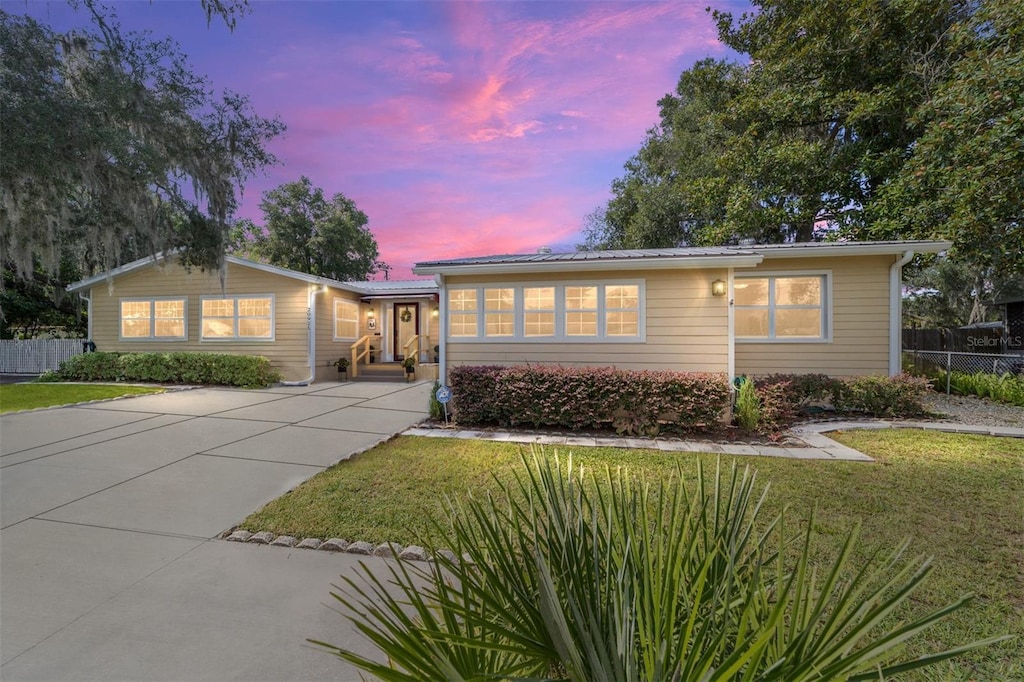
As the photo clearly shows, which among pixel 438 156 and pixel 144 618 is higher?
pixel 438 156

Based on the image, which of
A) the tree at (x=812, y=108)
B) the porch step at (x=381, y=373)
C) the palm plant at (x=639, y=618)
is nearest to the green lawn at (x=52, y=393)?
the porch step at (x=381, y=373)

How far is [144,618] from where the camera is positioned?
2.24 metres

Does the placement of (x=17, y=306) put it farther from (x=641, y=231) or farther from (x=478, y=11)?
(x=641, y=231)

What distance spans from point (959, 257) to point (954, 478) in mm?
7878

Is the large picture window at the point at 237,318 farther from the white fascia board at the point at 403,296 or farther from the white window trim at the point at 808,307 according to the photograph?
the white window trim at the point at 808,307

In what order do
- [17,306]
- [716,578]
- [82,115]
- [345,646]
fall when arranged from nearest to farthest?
1. [716,578]
2. [345,646]
3. [82,115]
4. [17,306]

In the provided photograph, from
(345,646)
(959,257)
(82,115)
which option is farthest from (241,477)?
(959,257)

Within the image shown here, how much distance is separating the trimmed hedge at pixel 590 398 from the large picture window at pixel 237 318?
8088 millimetres

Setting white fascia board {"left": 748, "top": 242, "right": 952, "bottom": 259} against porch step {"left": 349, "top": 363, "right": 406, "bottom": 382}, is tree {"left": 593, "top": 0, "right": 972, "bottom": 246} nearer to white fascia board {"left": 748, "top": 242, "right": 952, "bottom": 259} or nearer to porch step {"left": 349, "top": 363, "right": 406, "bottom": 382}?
white fascia board {"left": 748, "top": 242, "right": 952, "bottom": 259}

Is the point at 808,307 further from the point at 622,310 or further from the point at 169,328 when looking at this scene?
the point at 169,328

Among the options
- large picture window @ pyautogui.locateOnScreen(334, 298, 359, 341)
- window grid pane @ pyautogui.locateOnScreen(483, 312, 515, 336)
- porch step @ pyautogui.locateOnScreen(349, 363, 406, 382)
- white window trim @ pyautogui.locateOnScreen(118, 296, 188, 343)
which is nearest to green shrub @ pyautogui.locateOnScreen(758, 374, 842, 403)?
window grid pane @ pyautogui.locateOnScreen(483, 312, 515, 336)

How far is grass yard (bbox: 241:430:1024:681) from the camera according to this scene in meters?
2.33

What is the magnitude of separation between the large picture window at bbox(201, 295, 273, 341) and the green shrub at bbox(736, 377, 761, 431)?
11699 millimetres

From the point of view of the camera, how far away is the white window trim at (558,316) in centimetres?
754
